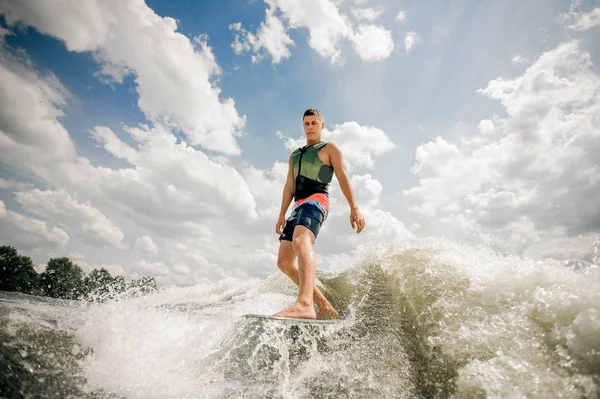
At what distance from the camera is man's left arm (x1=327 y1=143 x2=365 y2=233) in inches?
136

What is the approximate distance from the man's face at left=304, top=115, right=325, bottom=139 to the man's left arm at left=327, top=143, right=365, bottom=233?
0.34 metres

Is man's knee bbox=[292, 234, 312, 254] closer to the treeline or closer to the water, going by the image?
the water

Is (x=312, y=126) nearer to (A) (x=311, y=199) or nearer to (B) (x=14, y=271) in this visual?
(A) (x=311, y=199)

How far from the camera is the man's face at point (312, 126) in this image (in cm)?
384

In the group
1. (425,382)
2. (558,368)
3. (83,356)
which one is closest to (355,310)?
(425,382)

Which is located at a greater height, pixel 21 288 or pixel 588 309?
pixel 588 309

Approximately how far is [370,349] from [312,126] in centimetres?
268

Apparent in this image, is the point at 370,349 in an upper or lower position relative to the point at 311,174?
lower

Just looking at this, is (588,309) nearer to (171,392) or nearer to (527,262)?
(527,262)

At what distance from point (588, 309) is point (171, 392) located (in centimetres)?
249

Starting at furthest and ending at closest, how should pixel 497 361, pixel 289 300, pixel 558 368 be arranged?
pixel 289 300, pixel 497 361, pixel 558 368

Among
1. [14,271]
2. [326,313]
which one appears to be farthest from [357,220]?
[14,271]

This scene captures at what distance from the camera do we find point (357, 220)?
11.2 feet

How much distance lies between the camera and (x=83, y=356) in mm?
1842
